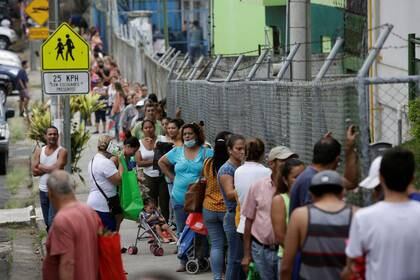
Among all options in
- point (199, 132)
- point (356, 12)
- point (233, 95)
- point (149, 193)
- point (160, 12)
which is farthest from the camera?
point (160, 12)

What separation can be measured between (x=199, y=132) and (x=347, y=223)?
6.17m

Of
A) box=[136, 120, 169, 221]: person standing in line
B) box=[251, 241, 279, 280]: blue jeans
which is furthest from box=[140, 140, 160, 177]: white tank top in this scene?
box=[251, 241, 279, 280]: blue jeans

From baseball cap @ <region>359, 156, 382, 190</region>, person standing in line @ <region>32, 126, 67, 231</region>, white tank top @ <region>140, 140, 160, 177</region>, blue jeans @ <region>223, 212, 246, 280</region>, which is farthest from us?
white tank top @ <region>140, 140, 160, 177</region>

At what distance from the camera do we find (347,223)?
7945 millimetres

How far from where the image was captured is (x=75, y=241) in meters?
9.09

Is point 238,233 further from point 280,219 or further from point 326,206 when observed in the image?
point 326,206

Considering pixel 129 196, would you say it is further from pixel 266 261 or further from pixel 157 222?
pixel 266 261

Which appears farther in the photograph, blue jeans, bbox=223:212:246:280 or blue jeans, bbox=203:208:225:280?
blue jeans, bbox=203:208:225:280

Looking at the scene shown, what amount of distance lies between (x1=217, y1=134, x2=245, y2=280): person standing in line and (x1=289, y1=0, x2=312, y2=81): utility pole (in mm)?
2421

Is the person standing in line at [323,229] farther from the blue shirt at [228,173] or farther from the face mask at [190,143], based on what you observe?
the face mask at [190,143]

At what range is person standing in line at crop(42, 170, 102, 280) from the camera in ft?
29.6

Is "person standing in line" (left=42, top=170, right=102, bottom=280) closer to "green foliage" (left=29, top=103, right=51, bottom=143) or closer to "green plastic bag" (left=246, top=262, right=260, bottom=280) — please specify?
"green plastic bag" (left=246, top=262, right=260, bottom=280)

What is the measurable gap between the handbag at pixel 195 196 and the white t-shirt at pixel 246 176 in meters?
1.71

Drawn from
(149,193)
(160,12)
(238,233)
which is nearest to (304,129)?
(238,233)
